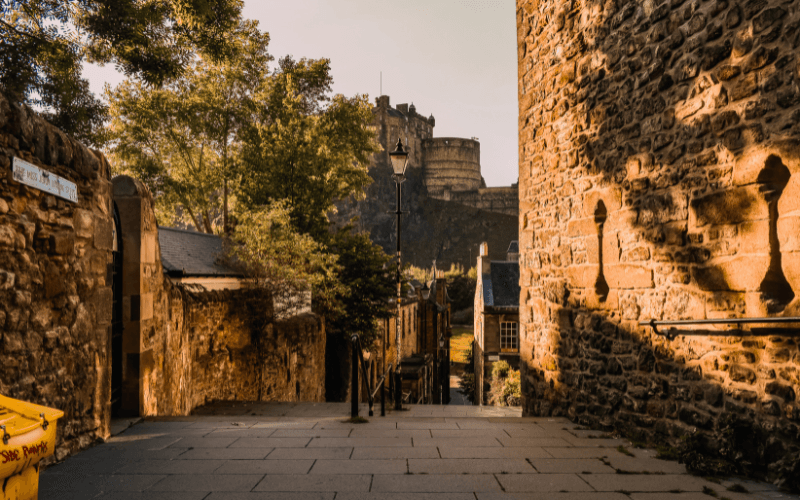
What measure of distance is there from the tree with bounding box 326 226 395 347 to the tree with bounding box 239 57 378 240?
1.08m

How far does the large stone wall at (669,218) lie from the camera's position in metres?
3.31

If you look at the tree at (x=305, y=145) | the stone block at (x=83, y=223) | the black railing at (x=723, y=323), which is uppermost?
the tree at (x=305, y=145)

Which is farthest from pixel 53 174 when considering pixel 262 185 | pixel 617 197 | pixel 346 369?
pixel 262 185

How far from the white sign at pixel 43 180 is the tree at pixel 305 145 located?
463 inches

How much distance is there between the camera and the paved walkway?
3008mm

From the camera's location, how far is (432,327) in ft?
93.5

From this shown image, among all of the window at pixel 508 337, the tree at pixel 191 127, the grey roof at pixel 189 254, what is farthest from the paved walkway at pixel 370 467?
the window at pixel 508 337

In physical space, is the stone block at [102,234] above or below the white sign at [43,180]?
below

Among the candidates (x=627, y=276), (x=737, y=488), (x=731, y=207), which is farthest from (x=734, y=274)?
(x=737, y=488)

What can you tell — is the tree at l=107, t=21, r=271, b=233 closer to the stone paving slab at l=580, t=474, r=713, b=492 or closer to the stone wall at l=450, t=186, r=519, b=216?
the stone paving slab at l=580, t=474, r=713, b=492

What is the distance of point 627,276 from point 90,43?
1358cm

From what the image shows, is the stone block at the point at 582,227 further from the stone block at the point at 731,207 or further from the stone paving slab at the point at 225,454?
the stone paving slab at the point at 225,454

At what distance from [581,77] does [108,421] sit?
575 cm

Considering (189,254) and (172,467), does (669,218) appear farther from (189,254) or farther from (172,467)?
(189,254)
